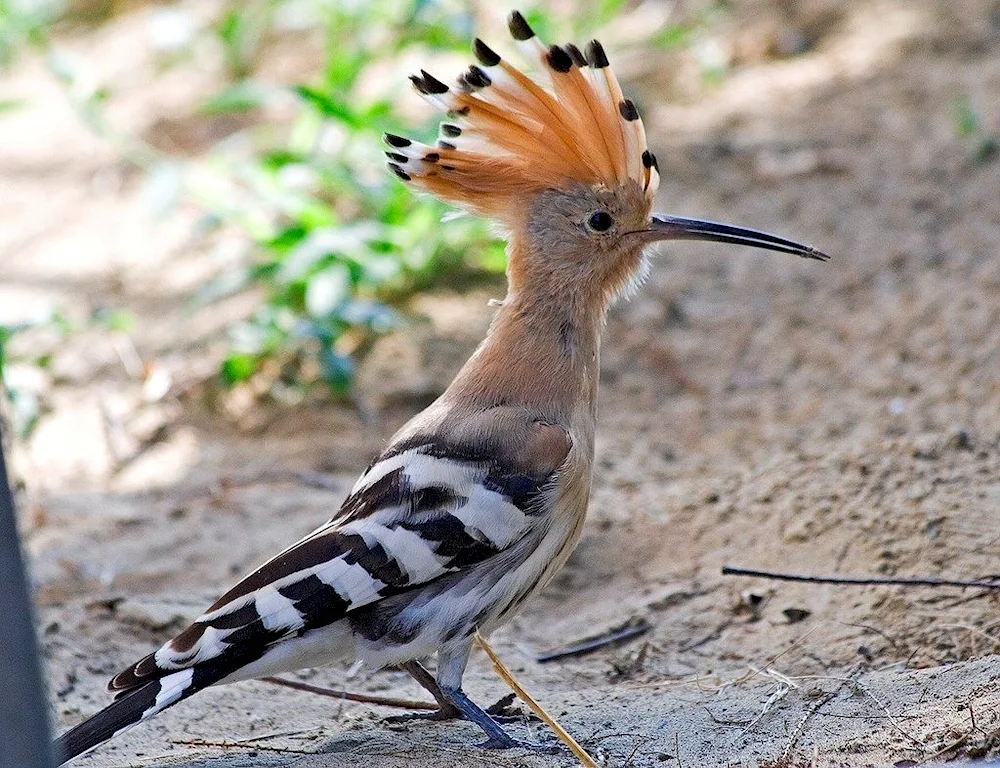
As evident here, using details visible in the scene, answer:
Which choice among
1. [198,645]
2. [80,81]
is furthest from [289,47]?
[198,645]

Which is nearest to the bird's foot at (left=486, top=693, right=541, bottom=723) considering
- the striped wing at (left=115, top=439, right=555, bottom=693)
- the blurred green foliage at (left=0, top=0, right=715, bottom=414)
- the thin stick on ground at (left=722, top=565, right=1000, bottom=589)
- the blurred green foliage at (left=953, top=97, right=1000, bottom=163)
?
the striped wing at (left=115, top=439, right=555, bottom=693)

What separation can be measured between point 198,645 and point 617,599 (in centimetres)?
116

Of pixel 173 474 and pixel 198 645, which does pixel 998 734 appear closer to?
pixel 198 645

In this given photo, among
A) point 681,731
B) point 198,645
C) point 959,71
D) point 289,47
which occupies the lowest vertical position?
point 681,731

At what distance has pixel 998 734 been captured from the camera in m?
1.92

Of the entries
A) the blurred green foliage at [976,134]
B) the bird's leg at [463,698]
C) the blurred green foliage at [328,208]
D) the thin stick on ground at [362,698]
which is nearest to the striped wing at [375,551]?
the bird's leg at [463,698]

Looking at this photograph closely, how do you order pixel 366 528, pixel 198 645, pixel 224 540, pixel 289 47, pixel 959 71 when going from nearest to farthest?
pixel 198 645 → pixel 366 528 → pixel 224 540 → pixel 959 71 → pixel 289 47

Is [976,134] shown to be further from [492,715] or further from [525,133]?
[492,715]

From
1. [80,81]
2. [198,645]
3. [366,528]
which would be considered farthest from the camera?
[80,81]

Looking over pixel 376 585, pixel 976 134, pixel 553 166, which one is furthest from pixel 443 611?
pixel 976 134

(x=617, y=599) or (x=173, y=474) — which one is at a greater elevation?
(x=173, y=474)

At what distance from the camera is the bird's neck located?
263cm

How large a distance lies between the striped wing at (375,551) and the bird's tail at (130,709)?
0.6 inches

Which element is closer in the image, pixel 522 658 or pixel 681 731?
pixel 681 731
